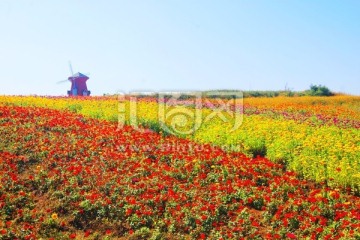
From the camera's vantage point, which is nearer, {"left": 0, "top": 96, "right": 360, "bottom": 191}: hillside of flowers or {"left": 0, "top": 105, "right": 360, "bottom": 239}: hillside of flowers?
{"left": 0, "top": 105, "right": 360, "bottom": 239}: hillside of flowers

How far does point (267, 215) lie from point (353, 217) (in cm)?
170

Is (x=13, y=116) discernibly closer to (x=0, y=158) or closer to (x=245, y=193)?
(x=0, y=158)

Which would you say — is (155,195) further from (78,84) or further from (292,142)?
(78,84)

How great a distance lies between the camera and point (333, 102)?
34.6 m

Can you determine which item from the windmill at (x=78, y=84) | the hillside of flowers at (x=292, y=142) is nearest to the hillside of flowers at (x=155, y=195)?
the hillside of flowers at (x=292, y=142)

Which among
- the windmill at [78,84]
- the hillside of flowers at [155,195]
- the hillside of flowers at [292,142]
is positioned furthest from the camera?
the windmill at [78,84]

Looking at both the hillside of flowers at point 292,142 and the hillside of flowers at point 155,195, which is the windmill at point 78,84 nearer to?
the hillside of flowers at point 292,142

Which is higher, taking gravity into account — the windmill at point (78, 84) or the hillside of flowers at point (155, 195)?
the windmill at point (78, 84)

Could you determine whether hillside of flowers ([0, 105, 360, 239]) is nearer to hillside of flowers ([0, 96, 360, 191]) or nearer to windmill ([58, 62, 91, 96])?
hillside of flowers ([0, 96, 360, 191])

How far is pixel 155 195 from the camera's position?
10102mm

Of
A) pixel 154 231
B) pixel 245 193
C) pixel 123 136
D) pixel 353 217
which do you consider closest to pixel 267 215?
pixel 245 193

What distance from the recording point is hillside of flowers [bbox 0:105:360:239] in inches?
345

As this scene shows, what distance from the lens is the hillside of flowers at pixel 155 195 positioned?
8.77 metres

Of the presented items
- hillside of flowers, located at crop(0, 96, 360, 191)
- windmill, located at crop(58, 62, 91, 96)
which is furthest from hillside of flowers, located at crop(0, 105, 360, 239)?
windmill, located at crop(58, 62, 91, 96)
